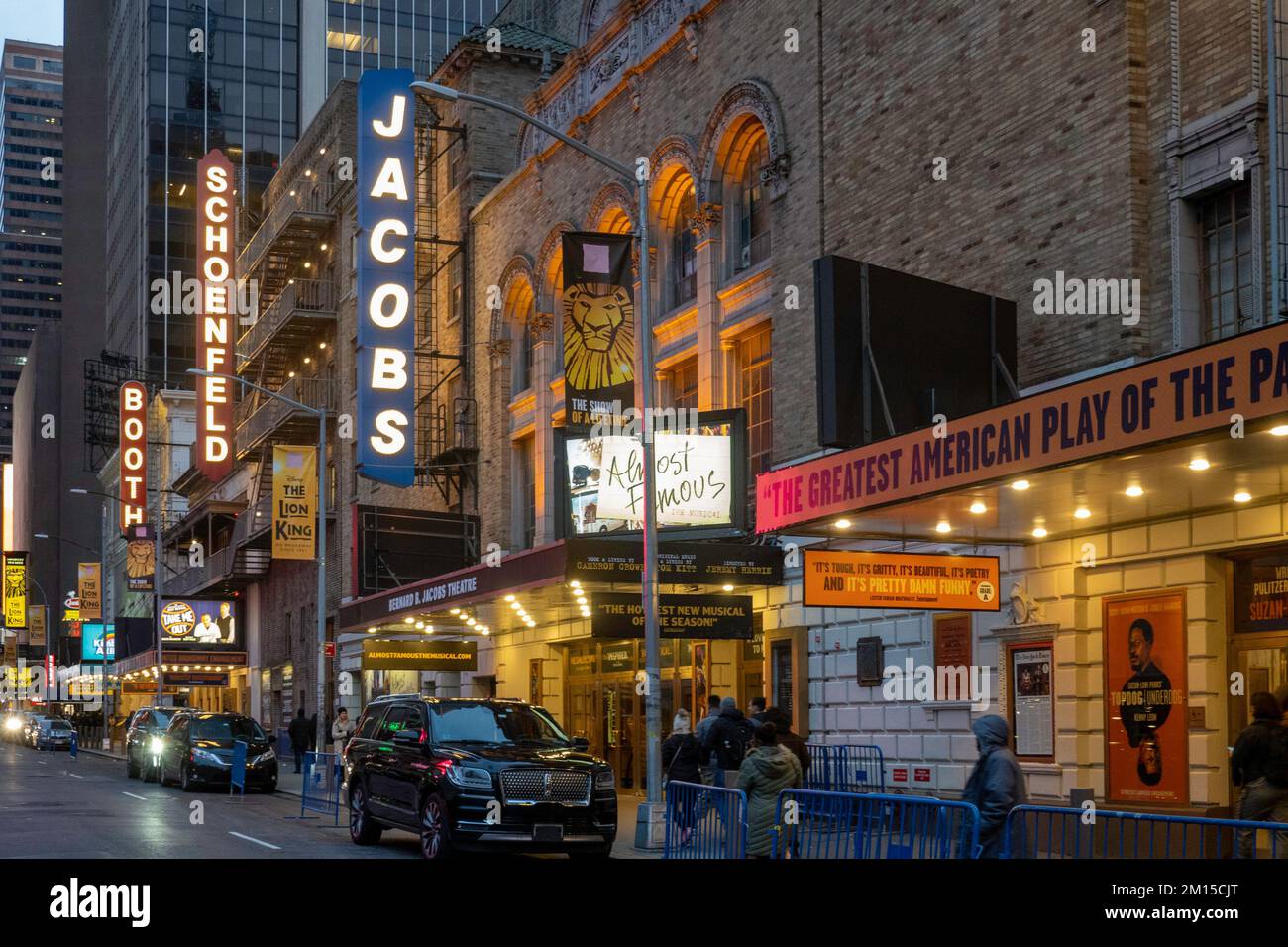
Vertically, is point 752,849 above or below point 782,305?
below

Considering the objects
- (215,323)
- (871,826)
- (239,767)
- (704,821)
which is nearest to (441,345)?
(239,767)

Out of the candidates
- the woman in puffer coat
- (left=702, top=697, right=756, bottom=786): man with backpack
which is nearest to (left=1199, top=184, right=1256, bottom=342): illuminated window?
the woman in puffer coat

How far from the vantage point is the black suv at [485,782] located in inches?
748

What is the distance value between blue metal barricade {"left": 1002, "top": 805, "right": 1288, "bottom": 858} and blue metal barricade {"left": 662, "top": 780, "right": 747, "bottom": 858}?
11.0ft

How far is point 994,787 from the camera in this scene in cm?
1205

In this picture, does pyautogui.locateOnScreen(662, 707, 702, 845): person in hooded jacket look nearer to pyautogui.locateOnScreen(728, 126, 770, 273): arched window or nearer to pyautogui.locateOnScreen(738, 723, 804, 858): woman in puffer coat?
pyautogui.locateOnScreen(738, 723, 804, 858): woman in puffer coat

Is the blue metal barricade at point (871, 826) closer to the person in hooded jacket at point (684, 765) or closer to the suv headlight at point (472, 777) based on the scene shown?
the person in hooded jacket at point (684, 765)

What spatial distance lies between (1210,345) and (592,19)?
85.5 ft

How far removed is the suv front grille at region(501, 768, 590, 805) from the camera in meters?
19.1

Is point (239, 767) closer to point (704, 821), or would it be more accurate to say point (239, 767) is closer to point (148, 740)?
point (148, 740)

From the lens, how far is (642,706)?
1249 inches
